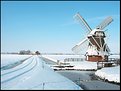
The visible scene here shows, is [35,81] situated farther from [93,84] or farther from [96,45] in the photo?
[96,45]

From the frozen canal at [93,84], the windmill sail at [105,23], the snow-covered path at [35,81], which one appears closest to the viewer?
the snow-covered path at [35,81]

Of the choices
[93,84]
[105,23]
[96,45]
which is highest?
[105,23]

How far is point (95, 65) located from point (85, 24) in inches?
270

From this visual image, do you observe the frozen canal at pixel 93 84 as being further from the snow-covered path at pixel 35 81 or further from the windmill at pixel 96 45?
the windmill at pixel 96 45

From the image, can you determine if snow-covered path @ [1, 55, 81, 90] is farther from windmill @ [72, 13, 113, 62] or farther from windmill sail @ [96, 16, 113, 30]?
windmill sail @ [96, 16, 113, 30]

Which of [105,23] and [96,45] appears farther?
[105,23]

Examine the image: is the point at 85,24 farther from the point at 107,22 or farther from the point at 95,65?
the point at 95,65

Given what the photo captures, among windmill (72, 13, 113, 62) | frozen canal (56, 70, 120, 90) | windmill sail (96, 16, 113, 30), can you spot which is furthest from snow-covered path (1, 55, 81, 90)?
windmill sail (96, 16, 113, 30)

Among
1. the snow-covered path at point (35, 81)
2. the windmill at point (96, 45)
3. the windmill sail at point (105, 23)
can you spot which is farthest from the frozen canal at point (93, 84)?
the windmill sail at point (105, 23)

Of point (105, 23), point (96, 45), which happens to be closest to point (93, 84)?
point (96, 45)

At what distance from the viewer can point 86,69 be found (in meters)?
34.5

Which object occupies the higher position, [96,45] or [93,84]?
[96,45]

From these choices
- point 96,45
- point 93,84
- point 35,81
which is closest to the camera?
point 35,81

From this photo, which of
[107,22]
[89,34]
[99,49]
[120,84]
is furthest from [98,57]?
[120,84]
